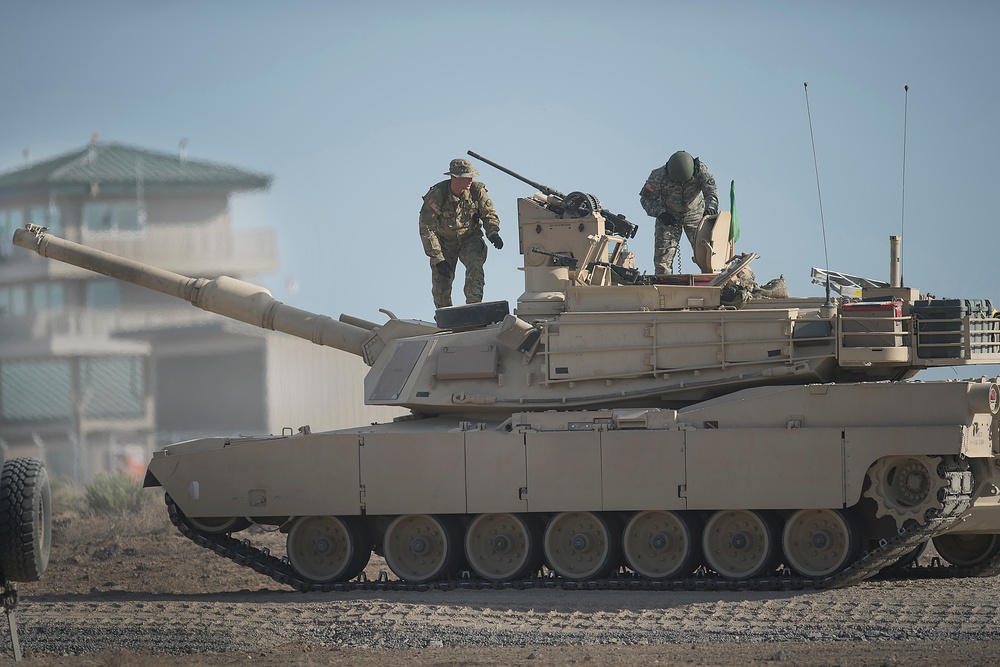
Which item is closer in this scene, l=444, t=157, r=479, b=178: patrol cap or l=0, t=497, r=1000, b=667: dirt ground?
l=0, t=497, r=1000, b=667: dirt ground

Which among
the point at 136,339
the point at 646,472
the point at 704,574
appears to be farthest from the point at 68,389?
the point at 704,574

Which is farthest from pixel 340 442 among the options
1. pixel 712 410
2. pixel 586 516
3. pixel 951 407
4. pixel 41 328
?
pixel 41 328

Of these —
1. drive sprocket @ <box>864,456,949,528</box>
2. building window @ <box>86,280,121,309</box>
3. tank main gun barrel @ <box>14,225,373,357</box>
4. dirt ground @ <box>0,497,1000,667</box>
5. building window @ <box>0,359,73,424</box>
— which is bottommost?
dirt ground @ <box>0,497,1000,667</box>

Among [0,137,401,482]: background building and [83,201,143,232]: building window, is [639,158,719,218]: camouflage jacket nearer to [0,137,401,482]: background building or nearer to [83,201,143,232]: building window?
[0,137,401,482]: background building

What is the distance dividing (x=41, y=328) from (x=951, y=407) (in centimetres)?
2167

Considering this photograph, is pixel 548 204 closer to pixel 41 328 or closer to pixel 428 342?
pixel 428 342

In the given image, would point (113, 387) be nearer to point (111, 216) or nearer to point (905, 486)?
point (111, 216)

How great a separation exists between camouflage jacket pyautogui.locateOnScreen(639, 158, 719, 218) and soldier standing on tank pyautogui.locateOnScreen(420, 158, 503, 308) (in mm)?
2495

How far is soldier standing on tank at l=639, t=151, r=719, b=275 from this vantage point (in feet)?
68.0

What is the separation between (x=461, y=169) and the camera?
22.0 metres

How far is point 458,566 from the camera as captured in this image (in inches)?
743

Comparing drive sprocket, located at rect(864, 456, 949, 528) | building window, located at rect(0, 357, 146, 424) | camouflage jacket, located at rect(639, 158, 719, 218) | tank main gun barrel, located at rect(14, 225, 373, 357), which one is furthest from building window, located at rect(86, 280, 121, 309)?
drive sprocket, located at rect(864, 456, 949, 528)

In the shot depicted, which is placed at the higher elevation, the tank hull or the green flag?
the green flag

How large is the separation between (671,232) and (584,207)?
152 cm
